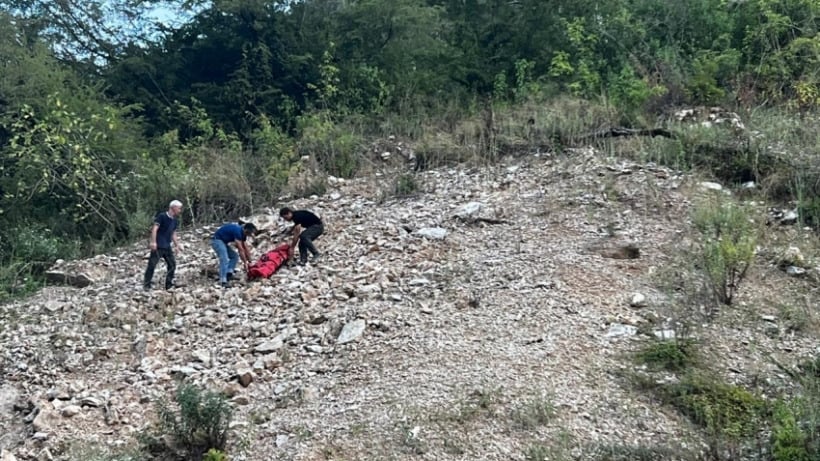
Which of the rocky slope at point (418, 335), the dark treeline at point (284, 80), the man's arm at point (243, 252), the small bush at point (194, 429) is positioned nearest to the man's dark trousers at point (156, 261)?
the rocky slope at point (418, 335)

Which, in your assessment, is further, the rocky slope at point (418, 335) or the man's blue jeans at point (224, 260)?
the man's blue jeans at point (224, 260)

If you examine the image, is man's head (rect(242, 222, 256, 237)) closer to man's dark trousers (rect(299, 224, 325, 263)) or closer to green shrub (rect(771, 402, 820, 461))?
man's dark trousers (rect(299, 224, 325, 263))

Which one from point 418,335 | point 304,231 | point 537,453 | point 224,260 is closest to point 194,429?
point 418,335

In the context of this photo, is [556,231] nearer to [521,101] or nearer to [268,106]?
[521,101]

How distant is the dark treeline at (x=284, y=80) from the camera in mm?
12281

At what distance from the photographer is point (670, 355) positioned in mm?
6191

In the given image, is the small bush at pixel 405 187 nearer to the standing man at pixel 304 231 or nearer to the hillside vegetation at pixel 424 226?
the hillside vegetation at pixel 424 226

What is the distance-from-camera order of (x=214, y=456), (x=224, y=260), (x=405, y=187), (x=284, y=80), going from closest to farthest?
1. (x=214, y=456)
2. (x=224, y=260)
3. (x=405, y=187)
4. (x=284, y=80)

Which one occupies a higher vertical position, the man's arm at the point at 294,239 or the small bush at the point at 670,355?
the man's arm at the point at 294,239

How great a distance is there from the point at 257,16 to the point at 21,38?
4259mm

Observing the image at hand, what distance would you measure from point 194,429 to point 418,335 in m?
2.14

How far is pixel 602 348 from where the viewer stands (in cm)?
650

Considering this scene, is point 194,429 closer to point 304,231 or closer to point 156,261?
point 304,231

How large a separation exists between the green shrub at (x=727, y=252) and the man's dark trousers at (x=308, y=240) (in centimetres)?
429
